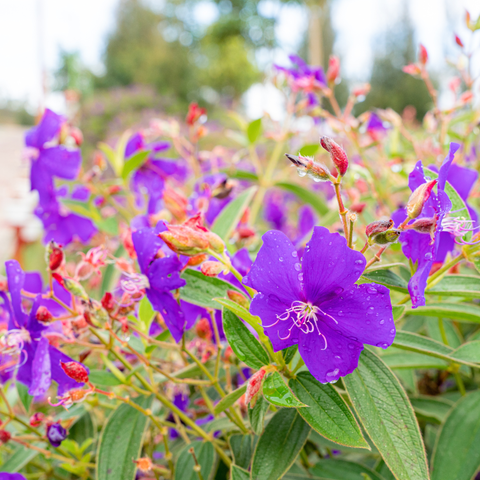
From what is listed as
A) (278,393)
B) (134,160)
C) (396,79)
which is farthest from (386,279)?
(396,79)

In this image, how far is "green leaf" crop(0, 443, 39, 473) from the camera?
0.71 metres

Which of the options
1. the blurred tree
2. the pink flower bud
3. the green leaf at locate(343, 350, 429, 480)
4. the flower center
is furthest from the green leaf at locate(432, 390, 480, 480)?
the blurred tree

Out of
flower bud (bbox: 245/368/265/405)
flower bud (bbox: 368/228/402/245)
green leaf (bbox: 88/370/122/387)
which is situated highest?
flower bud (bbox: 368/228/402/245)

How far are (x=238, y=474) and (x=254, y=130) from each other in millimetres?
927

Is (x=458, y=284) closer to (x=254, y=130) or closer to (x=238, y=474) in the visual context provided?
(x=238, y=474)

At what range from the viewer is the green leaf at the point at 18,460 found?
0.71 metres

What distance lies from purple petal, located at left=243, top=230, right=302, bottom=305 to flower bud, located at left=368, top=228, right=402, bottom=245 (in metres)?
0.09

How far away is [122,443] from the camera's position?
620 millimetres

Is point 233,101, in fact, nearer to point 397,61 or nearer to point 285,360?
point 397,61

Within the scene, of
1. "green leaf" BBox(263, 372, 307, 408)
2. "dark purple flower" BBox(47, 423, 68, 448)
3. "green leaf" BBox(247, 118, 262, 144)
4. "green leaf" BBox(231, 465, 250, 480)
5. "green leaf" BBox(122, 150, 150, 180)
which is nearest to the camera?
"green leaf" BBox(263, 372, 307, 408)

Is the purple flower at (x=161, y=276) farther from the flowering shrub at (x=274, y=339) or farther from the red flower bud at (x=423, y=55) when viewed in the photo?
the red flower bud at (x=423, y=55)

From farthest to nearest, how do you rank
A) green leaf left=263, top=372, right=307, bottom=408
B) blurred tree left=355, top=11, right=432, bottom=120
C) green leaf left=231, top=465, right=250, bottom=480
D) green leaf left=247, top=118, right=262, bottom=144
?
blurred tree left=355, top=11, right=432, bottom=120, green leaf left=247, top=118, right=262, bottom=144, green leaf left=231, top=465, right=250, bottom=480, green leaf left=263, top=372, right=307, bottom=408

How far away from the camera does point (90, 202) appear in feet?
3.93

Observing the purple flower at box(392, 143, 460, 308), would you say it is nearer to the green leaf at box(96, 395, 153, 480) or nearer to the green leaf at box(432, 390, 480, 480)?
the green leaf at box(432, 390, 480, 480)
